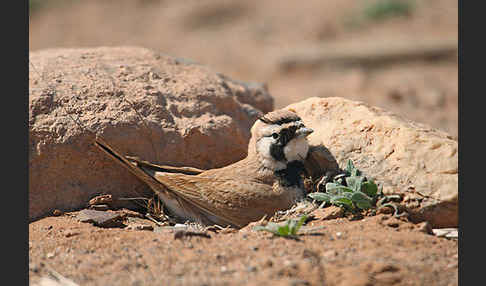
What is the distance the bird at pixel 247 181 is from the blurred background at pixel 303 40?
13.7 feet

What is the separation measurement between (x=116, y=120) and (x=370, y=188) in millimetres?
2622

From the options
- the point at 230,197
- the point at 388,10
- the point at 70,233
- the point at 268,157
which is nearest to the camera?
the point at 70,233

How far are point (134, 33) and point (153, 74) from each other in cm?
1030

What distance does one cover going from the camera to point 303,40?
45.2ft

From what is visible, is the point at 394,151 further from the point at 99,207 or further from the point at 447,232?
the point at 99,207

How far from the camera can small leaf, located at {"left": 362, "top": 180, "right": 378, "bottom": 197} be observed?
4305 mm

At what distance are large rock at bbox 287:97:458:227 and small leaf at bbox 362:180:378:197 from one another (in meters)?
0.11

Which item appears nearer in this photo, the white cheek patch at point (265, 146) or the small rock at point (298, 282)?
the small rock at point (298, 282)

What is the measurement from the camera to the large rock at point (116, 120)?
16.7 ft

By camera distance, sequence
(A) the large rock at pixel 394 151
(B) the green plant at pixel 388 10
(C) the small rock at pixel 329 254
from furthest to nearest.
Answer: (B) the green plant at pixel 388 10
(A) the large rock at pixel 394 151
(C) the small rock at pixel 329 254

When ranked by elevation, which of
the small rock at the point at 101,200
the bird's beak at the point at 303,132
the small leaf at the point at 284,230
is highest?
the bird's beak at the point at 303,132

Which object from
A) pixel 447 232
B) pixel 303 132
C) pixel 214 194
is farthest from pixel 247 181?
pixel 447 232

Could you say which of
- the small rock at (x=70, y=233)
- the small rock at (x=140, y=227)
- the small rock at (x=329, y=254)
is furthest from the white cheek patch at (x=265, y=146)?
the small rock at (x=70, y=233)

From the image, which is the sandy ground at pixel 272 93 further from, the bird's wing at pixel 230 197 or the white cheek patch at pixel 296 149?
the white cheek patch at pixel 296 149
